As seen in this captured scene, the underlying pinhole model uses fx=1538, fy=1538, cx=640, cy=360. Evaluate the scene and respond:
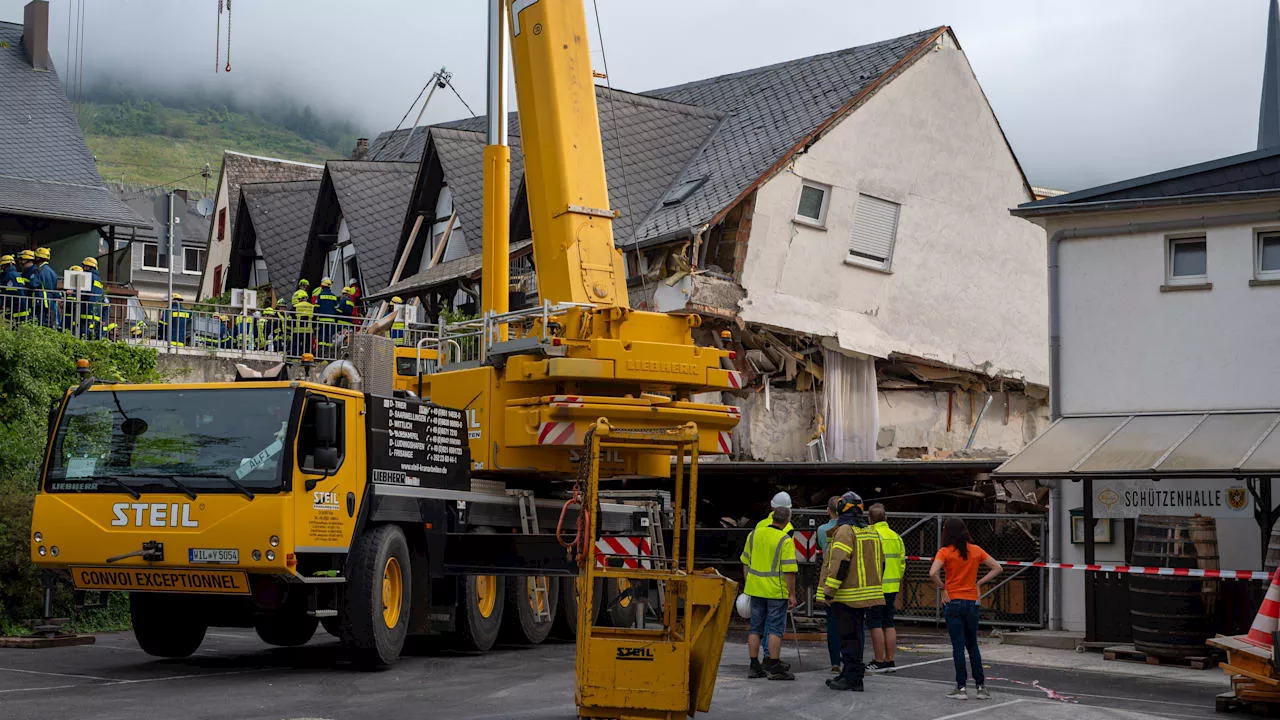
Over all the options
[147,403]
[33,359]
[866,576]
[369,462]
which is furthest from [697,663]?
[33,359]

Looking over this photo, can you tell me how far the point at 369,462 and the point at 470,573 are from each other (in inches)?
78.9

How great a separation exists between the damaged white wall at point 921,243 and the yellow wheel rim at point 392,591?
13.4 meters

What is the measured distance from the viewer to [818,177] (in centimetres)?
2770

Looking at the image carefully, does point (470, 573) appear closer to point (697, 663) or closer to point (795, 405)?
point (697, 663)

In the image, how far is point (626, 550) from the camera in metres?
16.8

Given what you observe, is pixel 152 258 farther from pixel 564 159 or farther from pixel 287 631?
pixel 564 159

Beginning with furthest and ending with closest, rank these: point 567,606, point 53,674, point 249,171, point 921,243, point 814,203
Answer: point 249,171
point 921,243
point 814,203
point 567,606
point 53,674

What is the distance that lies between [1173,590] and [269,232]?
29.4m

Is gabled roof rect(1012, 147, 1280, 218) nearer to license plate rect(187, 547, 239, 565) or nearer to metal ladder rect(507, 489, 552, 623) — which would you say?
metal ladder rect(507, 489, 552, 623)

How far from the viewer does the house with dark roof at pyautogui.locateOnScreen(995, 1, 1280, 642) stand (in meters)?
17.9

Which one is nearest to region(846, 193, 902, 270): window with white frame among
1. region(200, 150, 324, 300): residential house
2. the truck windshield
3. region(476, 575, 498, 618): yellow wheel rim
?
region(476, 575, 498, 618): yellow wheel rim

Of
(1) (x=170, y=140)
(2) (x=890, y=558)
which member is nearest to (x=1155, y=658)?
(2) (x=890, y=558)

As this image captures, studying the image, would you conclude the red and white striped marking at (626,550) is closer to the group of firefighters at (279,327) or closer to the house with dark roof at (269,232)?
the group of firefighters at (279,327)

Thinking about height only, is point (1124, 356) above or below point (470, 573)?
above
